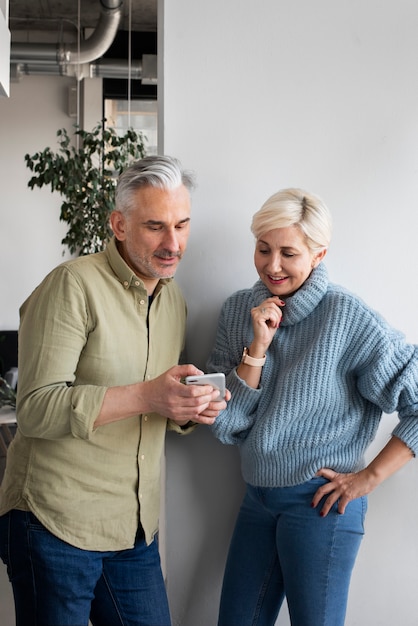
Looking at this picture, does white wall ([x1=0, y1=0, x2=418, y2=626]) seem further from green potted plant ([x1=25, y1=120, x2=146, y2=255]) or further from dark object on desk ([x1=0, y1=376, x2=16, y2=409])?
dark object on desk ([x1=0, y1=376, x2=16, y2=409])

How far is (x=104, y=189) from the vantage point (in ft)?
14.8

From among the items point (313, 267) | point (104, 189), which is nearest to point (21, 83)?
point (104, 189)

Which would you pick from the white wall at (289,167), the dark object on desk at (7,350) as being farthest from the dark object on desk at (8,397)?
the white wall at (289,167)

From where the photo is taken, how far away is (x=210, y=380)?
5.45ft

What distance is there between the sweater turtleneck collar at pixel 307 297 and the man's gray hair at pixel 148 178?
1.44 ft

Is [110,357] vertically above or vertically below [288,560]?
above

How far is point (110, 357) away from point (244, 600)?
2.70 feet

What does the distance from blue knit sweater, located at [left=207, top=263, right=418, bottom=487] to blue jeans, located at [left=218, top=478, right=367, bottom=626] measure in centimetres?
9

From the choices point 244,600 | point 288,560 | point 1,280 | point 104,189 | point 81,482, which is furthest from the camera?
point 1,280

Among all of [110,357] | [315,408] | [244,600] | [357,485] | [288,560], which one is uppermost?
[110,357]

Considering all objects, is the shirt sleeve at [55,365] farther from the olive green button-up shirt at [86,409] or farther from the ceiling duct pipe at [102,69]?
the ceiling duct pipe at [102,69]

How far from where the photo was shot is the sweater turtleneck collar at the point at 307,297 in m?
1.90

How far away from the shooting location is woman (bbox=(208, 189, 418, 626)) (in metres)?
1.85

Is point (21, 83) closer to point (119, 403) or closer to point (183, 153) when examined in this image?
point (183, 153)
